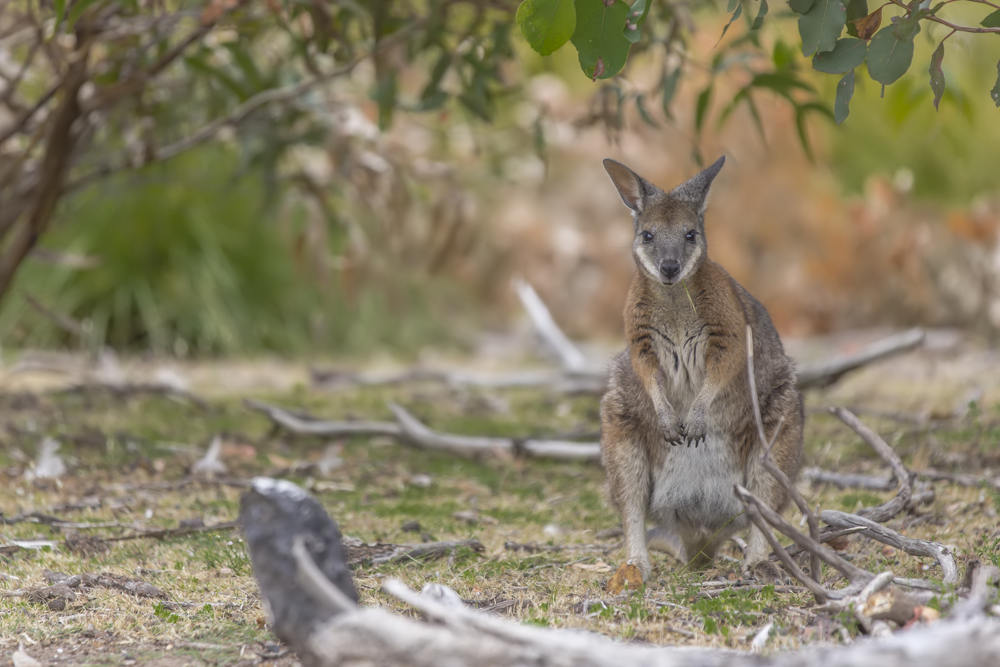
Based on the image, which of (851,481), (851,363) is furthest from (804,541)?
(851,363)

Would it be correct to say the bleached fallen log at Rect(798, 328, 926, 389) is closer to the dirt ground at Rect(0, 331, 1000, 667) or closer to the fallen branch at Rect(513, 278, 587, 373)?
the dirt ground at Rect(0, 331, 1000, 667)

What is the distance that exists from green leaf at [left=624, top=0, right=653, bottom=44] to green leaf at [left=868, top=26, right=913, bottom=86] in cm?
54

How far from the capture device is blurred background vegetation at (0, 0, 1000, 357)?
14.9 ft

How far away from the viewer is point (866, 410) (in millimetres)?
5109

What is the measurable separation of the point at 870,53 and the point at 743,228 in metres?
7.53

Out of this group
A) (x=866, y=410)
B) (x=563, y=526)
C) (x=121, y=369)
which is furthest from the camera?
(x=121, y=369)

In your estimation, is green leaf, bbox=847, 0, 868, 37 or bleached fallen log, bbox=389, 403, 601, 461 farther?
bleached fallen log, bbox=389, 403, 601, 461

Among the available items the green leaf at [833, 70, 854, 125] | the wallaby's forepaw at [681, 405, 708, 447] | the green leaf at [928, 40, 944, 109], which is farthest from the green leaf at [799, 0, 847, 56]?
the wallaby's forepaw at [681, 405, 708, 447]

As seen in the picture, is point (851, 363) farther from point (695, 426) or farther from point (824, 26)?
point (824, 26)

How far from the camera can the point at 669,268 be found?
2.95 meters

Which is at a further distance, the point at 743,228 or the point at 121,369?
the point at 743,228

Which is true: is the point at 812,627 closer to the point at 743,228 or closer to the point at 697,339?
the point at 697,339

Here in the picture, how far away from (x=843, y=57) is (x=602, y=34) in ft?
1.95

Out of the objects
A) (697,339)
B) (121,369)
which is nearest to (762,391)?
(697,339)
